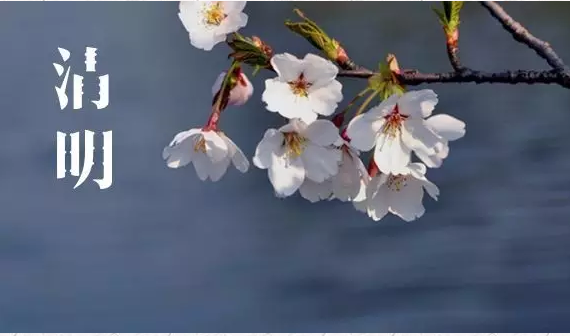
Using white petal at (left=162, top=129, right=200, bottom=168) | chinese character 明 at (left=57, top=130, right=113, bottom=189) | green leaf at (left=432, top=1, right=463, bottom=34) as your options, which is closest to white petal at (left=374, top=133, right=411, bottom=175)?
green leaf at (left=432, top=1, right=463, bottom=34)

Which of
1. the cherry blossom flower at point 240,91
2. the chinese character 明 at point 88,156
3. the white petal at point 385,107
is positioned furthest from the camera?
the chinese character 明 at point 88,156

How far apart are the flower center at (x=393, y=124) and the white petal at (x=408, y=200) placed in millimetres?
76

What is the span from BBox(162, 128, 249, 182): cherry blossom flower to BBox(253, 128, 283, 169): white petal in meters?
0.03

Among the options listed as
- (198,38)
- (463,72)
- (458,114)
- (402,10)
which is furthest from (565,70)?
(402,10)

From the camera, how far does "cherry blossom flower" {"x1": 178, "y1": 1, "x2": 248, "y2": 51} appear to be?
78 centimetres

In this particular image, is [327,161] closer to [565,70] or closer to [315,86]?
[315,86]

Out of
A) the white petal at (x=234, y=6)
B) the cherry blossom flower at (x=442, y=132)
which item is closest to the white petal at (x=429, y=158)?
the cherry blossom flower at (x=442, y=132)

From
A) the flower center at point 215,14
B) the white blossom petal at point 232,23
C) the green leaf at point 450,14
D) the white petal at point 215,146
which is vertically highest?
the flower center at point 215,14

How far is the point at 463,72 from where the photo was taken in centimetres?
76

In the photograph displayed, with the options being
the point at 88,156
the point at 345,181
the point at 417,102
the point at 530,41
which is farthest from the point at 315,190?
the point at 88,156

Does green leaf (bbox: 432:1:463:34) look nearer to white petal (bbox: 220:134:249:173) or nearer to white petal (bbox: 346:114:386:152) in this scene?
white petal (bbox: 346:114:386:152)

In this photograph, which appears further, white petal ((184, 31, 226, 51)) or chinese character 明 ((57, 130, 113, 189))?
chinese character 明 ((57, 130, 113, 189))

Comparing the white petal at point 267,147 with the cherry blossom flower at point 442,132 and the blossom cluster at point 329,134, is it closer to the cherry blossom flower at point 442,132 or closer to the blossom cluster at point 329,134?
the blossom cluster at point 329,134

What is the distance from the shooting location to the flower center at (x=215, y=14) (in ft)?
2.59
